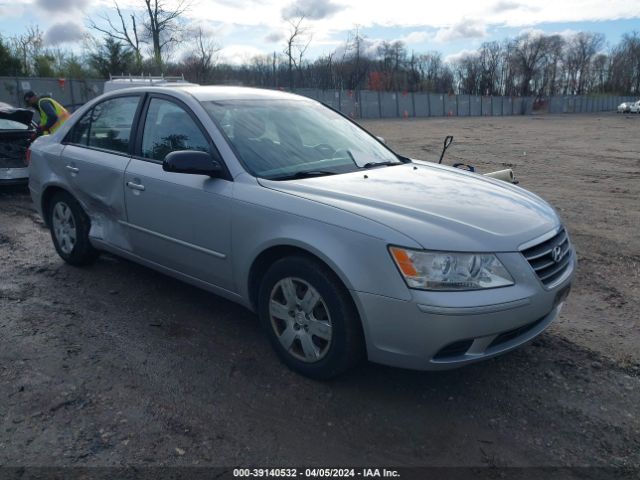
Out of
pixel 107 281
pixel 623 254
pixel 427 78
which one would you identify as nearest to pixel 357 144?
pixel 107 281

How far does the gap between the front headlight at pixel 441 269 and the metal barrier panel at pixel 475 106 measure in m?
64.8

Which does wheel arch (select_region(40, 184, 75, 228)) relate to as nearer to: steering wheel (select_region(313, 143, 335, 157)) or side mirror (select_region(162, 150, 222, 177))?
side mirror (select_region(162, 150, 222, 177))

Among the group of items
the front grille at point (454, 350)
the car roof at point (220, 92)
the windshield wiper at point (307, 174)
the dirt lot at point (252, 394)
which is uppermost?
the car roof at point (220, 92)

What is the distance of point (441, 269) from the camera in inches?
109

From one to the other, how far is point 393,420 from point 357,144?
2197mm

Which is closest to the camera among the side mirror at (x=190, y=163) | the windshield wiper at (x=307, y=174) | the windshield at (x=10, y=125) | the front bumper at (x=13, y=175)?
the side mirror at (x=190, y=163)

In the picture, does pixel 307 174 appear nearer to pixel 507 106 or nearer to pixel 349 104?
pixel 349 104

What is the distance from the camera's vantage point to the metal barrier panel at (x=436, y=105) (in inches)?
2303

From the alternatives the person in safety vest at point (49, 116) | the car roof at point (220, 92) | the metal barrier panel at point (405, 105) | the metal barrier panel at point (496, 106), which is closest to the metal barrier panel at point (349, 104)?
the metal barrier panel at point (405, 105)

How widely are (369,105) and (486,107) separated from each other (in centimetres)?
2454

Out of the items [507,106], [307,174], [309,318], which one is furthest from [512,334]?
Answer: [507,106]

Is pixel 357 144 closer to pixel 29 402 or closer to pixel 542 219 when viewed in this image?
pixel 542 219

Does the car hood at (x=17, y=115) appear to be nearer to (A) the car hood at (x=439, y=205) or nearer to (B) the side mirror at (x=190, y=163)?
(B) the side mirror at (x=190, y=163)

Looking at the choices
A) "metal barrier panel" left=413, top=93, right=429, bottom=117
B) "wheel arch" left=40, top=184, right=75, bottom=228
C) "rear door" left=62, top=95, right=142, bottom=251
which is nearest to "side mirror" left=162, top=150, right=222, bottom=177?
"rear door" left=62, top=95, right=142, bottom=251
